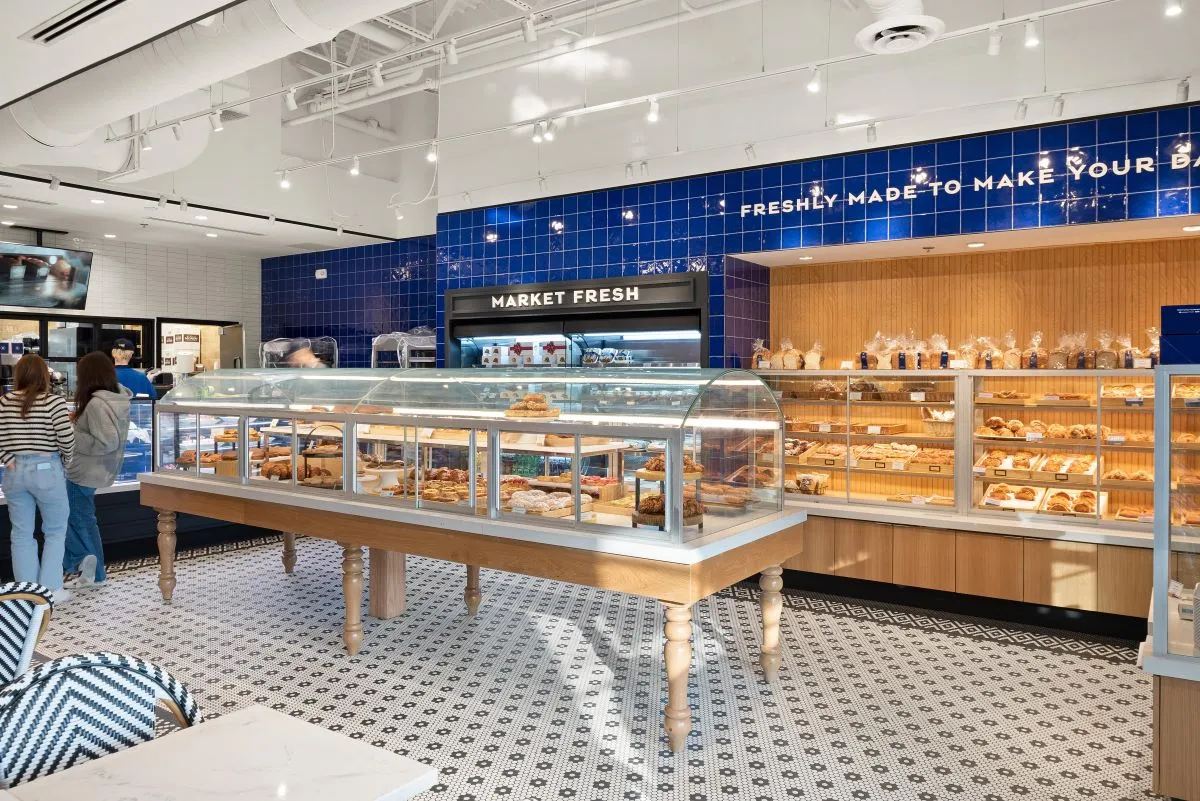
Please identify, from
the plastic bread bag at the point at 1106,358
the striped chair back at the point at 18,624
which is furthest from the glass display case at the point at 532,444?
the plastic bread bag at the point at 1106,358

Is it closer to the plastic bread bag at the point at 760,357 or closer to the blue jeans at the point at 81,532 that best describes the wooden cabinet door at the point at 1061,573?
the plastic bread bag at the point at 760,357

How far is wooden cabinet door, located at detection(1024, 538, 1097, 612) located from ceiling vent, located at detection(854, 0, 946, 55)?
127 inches

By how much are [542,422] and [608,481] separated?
1.41ft

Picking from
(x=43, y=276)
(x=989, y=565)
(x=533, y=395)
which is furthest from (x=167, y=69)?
(x=43, y=276)

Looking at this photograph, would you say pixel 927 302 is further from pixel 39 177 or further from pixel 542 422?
pixel 39 177

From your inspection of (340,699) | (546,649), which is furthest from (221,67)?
(546,649)

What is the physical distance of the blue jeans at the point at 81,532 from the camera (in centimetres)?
623

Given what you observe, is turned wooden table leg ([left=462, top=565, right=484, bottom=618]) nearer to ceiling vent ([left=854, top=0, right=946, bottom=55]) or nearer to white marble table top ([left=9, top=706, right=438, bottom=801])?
white marble table top ([left=9, top=706, right=438, bottom=801])

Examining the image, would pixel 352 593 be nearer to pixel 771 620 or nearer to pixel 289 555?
pixel 289 555

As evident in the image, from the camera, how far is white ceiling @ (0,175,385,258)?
24.8 ft

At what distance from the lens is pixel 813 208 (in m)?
5.98

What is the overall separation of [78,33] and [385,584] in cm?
347

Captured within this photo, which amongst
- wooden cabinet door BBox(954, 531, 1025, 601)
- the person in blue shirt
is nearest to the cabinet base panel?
wooden cabinet door BBox(954, 531, 1025, 601)

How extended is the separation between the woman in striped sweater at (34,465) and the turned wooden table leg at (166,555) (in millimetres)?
659
